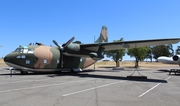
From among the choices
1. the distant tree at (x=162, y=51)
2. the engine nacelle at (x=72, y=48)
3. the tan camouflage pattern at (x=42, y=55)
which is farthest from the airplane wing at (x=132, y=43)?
the distant tree at (x=162, y=51)

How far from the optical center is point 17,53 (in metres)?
19.0

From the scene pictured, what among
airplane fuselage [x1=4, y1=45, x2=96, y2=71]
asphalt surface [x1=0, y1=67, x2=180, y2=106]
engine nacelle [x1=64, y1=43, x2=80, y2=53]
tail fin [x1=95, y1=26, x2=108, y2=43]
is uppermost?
tail fin [x1=95, y1=26, x2=108, y2=43]

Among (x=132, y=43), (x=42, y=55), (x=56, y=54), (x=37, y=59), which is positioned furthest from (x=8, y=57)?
(x=132, y=43)

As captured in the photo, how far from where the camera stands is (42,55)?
20234 millimetres

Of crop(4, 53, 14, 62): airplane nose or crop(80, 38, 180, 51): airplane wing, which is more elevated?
crop(80, 38, 180, 51): airplane wing

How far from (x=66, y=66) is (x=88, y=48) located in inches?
153

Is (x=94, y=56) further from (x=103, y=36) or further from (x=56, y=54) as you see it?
(x=103, y=36)

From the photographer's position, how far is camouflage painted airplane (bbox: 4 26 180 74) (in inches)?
739

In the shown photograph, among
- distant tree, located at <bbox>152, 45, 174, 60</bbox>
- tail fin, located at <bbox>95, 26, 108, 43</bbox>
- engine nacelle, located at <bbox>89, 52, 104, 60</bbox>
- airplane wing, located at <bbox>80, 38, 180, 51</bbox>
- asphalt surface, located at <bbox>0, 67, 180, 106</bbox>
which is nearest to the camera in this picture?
asphalt surface, located at <bbox>0, 67, 180, 106</bbox>

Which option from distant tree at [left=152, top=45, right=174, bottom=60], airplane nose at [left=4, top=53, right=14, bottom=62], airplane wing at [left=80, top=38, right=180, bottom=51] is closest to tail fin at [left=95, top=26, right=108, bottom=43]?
airplane wing at [left=80, top=38, right=180, bottom=51]

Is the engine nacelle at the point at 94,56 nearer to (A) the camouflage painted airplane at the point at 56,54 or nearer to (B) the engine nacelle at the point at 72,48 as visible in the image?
(A) the camouflage painted airplane at the point at 56,54

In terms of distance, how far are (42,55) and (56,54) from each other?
2108mm

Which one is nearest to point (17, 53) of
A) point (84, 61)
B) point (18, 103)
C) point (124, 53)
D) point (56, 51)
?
point (56, 51)

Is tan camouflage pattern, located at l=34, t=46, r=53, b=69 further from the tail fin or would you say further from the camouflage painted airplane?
the tail fin
